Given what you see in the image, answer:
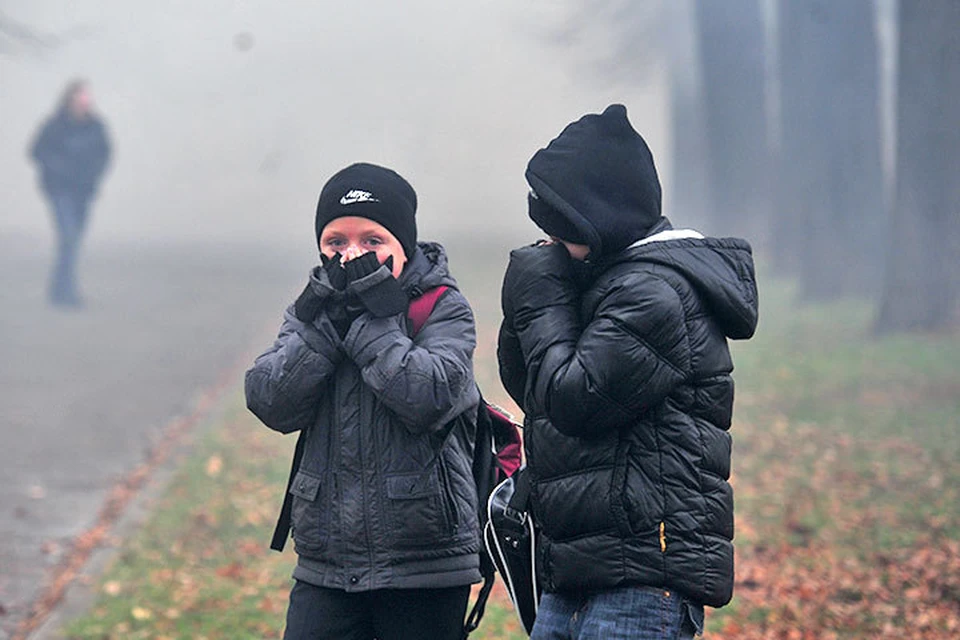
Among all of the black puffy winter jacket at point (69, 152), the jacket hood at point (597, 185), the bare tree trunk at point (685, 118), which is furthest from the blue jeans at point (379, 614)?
the bare tree trunk at point (685, 118)

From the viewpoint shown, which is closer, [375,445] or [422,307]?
[375,445]

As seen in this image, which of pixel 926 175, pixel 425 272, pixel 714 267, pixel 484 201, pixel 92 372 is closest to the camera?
pixel 714 267

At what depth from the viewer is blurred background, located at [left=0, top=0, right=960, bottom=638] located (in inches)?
330

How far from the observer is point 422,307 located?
11.9 ft

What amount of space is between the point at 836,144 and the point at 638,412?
1502cm

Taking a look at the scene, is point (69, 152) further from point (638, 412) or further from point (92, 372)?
point (638, 412)

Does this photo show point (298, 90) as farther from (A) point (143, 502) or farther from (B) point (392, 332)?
(B) point (392, 332)

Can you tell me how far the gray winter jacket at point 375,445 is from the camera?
133 inches

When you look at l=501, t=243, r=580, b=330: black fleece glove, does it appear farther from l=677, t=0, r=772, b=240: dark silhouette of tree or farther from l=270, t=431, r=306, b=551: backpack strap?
l=677, t=0, r=772, b=240: dark silhouette of tree

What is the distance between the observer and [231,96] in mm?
49969

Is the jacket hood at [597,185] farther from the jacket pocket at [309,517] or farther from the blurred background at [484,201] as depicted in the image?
the blurred background at [484,201]

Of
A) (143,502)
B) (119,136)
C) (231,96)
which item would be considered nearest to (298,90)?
(231,96)

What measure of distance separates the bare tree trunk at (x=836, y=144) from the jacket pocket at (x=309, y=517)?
1440cm

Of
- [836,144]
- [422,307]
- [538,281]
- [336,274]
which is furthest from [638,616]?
[836,144]
